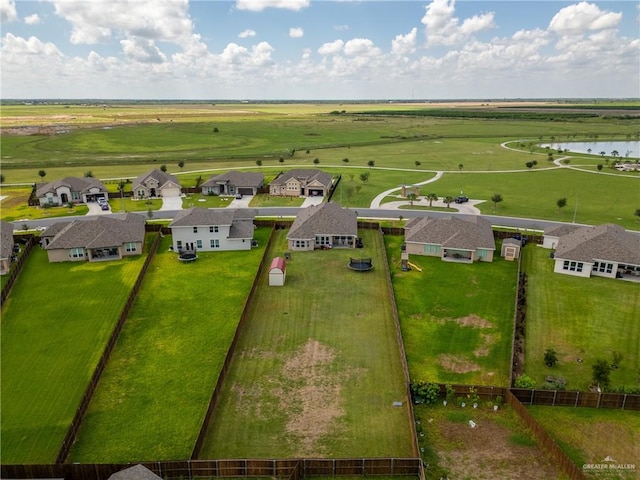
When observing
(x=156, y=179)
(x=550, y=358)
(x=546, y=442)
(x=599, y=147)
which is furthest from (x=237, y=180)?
(x=599, y=147)

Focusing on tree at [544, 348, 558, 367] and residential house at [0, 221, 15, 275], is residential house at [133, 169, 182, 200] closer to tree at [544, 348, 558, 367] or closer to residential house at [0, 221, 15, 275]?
residential house at [0, 221, 15, 275]

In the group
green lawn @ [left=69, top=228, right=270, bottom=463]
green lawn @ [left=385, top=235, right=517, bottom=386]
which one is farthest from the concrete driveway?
green lawn @ [left=385, top=235, right=517, bottom=386]

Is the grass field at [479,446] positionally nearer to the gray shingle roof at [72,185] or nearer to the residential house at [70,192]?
the residential house at [70,192]

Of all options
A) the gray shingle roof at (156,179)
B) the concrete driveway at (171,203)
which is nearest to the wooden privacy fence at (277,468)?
the concrete driveway at (171,203)

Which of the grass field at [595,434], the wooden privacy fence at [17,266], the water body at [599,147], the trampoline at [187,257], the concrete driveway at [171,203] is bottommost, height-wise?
the grass field at [595,434]

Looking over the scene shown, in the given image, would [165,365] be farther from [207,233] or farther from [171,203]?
[171,203]
